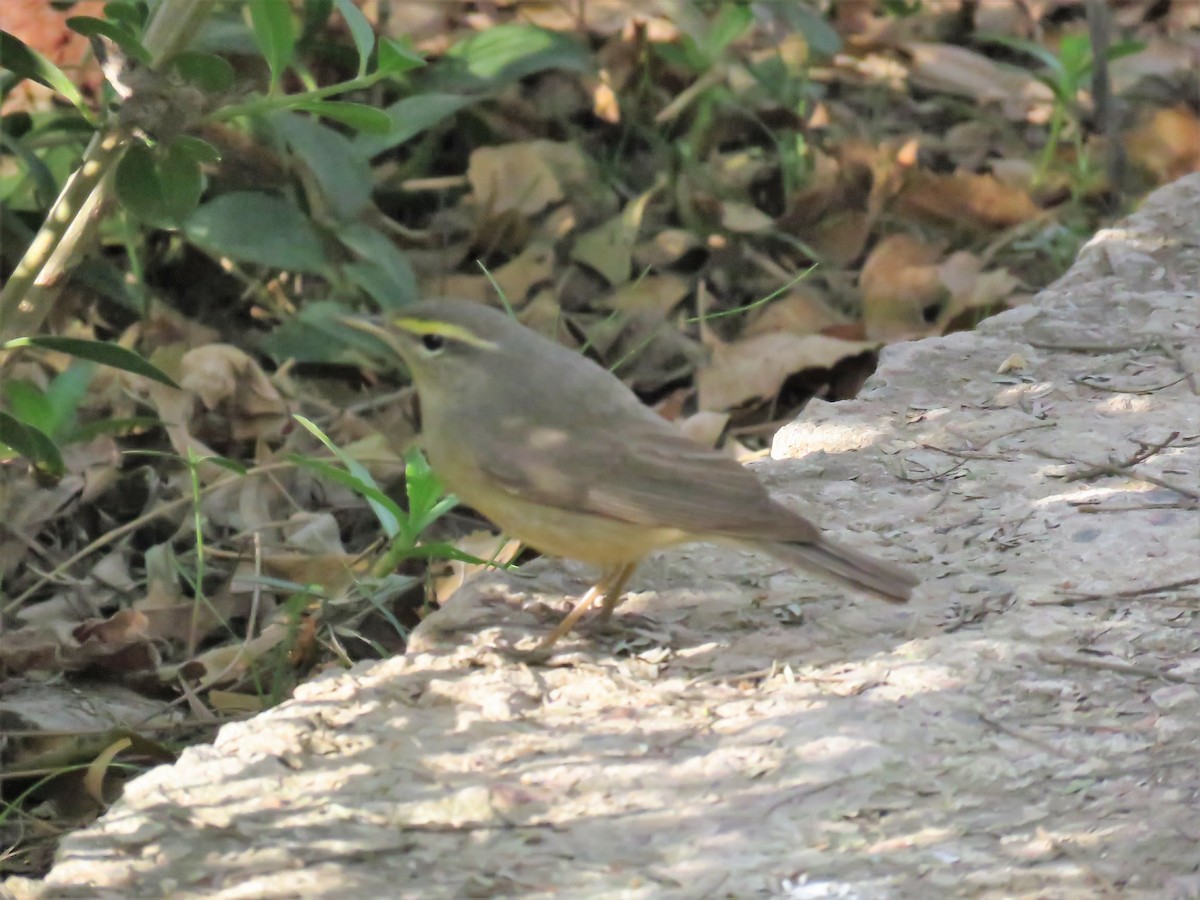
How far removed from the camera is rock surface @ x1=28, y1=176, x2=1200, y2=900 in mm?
2990

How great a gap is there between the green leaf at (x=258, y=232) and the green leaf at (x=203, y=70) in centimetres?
224

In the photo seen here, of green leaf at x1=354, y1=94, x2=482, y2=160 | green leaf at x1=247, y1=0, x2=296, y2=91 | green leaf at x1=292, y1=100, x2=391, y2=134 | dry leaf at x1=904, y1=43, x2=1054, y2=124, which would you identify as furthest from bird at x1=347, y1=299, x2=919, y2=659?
dry leaf at x1=904, y1=43, x2=1054, y2=124

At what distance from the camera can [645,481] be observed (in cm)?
394

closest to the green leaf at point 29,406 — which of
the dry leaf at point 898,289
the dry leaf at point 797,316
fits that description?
the dry leaf at point 797,316

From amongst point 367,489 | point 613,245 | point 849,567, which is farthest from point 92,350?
point 613,245

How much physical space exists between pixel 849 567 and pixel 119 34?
6.53ft

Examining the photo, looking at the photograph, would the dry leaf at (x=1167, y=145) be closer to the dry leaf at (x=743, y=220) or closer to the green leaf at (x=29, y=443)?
the dry leaf at (x=743, y=220)

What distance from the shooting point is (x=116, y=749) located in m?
4.09

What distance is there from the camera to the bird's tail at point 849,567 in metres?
3.70

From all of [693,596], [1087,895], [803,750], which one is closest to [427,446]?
[693,596]

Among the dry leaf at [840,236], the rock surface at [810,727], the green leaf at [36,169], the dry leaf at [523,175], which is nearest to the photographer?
the rock surface at [810,727]

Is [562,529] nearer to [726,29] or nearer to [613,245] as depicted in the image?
[613,245]

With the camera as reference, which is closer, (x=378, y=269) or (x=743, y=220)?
(x=378, y=269)

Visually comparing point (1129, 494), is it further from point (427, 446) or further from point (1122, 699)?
point (427, 446)
